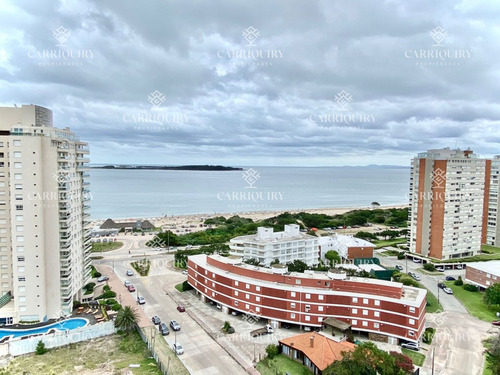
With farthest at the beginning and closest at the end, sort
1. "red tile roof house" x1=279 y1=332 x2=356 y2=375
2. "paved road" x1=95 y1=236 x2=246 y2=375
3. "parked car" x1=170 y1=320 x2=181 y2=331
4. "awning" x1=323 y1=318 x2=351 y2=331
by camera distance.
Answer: "parked car" x1=170 y1=320 x2=181 y2=331 < "awning" x1=323 y1=318 x2=351 y2=331 < "paved road" x1=95 y1=236 x2=246 y2=375 < "red tile roof house" x1=279 y1=332 x2=356 y2=375

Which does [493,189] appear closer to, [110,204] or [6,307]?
[6,307]

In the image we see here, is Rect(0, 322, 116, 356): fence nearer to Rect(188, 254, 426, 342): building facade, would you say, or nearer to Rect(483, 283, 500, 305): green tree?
Rect(188, 254, 426, 342): building facade

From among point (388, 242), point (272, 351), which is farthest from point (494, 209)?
point (272, 351)

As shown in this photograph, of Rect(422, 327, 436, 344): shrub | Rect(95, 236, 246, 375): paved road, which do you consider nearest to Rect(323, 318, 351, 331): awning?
Rect(422, 327, 436, 344): shrub

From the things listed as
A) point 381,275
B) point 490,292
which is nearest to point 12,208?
point 381,275

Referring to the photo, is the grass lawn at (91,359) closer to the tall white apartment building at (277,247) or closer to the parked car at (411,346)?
the parked car at (411,346)

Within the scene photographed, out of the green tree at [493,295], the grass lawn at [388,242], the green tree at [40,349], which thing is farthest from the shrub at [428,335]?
the grass lawn at [388,242]
